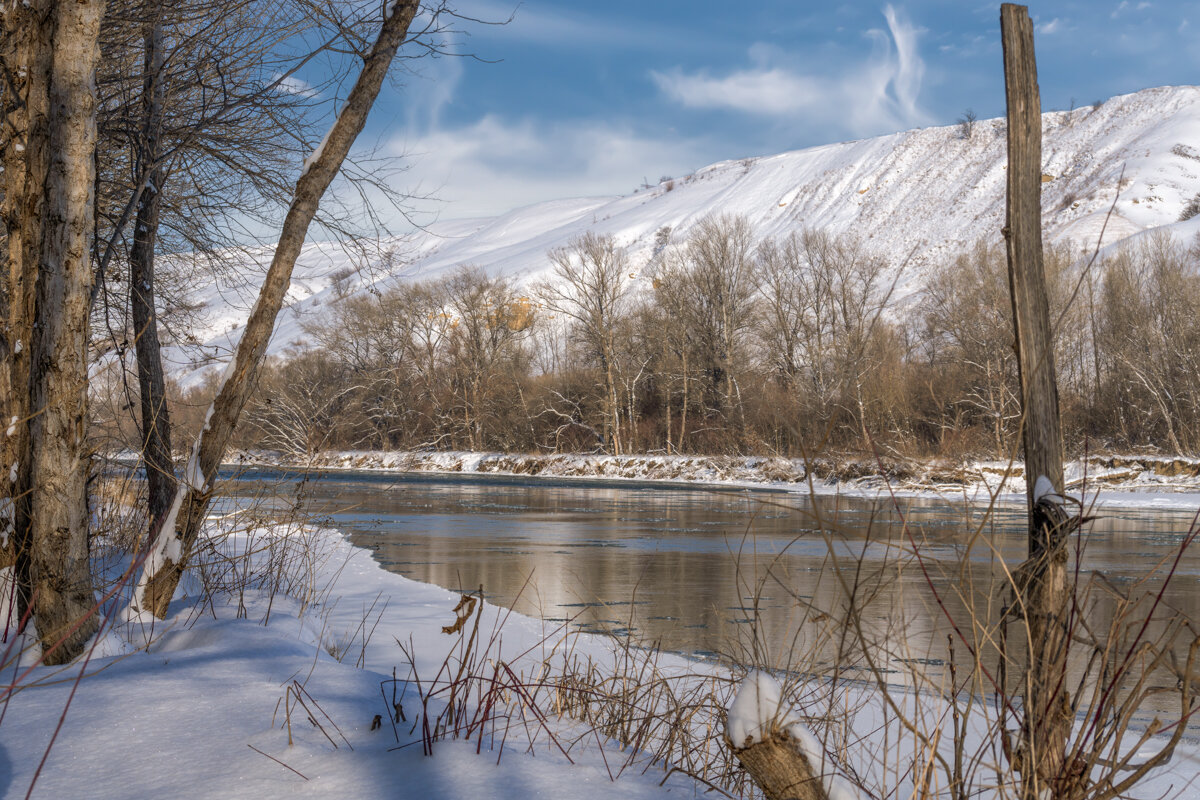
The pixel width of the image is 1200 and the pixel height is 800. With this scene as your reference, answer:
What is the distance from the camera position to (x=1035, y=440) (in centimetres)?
280

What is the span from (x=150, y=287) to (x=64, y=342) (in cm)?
407

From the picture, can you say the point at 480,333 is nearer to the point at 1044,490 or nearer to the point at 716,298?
the point at 716,298

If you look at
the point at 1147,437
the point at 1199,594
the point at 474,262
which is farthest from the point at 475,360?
the point at 474,262

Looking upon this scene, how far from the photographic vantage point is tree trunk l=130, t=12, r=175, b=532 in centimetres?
622

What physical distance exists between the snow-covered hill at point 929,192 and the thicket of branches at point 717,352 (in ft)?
34.9

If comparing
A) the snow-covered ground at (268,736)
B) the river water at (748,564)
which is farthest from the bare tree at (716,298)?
the snow-covered ground at (268,736)

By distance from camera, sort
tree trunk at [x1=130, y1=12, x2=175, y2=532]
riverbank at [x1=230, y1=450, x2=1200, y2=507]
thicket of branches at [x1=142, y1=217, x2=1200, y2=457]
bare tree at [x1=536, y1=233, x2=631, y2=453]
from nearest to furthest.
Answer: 1. tree trunk at [x1=130, y1=12, x2=175, y2=532]
2. riverbank at [x1=230, y1=450, x2=1200, y2=507]
3. thicket of branches at [x1=142, y1=217, x2=1200, y2=457]
4. bare tree at [x1=536, y1=233, x2=631, y2=453]

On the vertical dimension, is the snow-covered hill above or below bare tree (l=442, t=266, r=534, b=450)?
above

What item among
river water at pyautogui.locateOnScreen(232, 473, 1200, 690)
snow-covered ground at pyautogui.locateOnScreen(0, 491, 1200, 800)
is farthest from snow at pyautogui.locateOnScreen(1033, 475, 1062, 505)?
snow-covered ground at pyautogui.locateOnScreen(0, 491, 1200, 800)

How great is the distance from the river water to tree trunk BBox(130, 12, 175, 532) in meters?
0.77

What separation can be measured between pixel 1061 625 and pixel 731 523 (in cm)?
1487

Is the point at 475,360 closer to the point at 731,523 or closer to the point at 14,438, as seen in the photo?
the point at 731,523

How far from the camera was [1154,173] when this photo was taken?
69.2 meters

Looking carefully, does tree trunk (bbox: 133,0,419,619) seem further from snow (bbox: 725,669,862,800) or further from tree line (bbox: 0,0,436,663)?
snow (bbox: 725,669,862,800)
